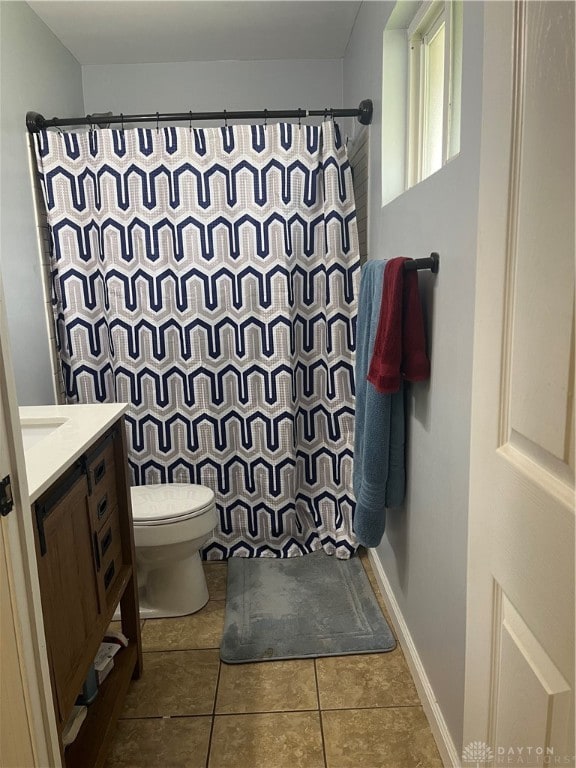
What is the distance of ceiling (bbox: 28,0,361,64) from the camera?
237 centimetres

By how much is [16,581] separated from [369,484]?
1.22 metres

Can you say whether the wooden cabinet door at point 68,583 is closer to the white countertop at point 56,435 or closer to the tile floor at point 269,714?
the white countertop at point 56,435

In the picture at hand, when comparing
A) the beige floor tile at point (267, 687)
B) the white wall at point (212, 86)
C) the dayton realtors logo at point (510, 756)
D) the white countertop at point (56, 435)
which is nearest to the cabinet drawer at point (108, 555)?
the white countertop at point (56, 435)

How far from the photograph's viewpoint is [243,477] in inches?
108

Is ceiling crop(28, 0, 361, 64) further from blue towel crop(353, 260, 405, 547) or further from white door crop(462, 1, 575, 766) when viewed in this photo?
white door crop(462, 1, 575, 766)

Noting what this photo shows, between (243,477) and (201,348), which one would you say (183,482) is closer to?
(243,477)

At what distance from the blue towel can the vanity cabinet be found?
0.80 metres

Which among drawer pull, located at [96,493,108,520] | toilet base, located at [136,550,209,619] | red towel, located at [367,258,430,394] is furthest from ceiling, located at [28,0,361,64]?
toilet base, located at [136,550,209,619]

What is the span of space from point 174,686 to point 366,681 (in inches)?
25.0

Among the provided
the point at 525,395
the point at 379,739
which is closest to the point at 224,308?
the point at 379,739

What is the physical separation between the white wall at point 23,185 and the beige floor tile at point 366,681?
1524 millimetres

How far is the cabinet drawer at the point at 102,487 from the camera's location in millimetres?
1568

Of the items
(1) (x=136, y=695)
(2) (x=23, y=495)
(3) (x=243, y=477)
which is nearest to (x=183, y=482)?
(3) (x=243, y=477)

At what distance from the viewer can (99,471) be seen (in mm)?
1637
